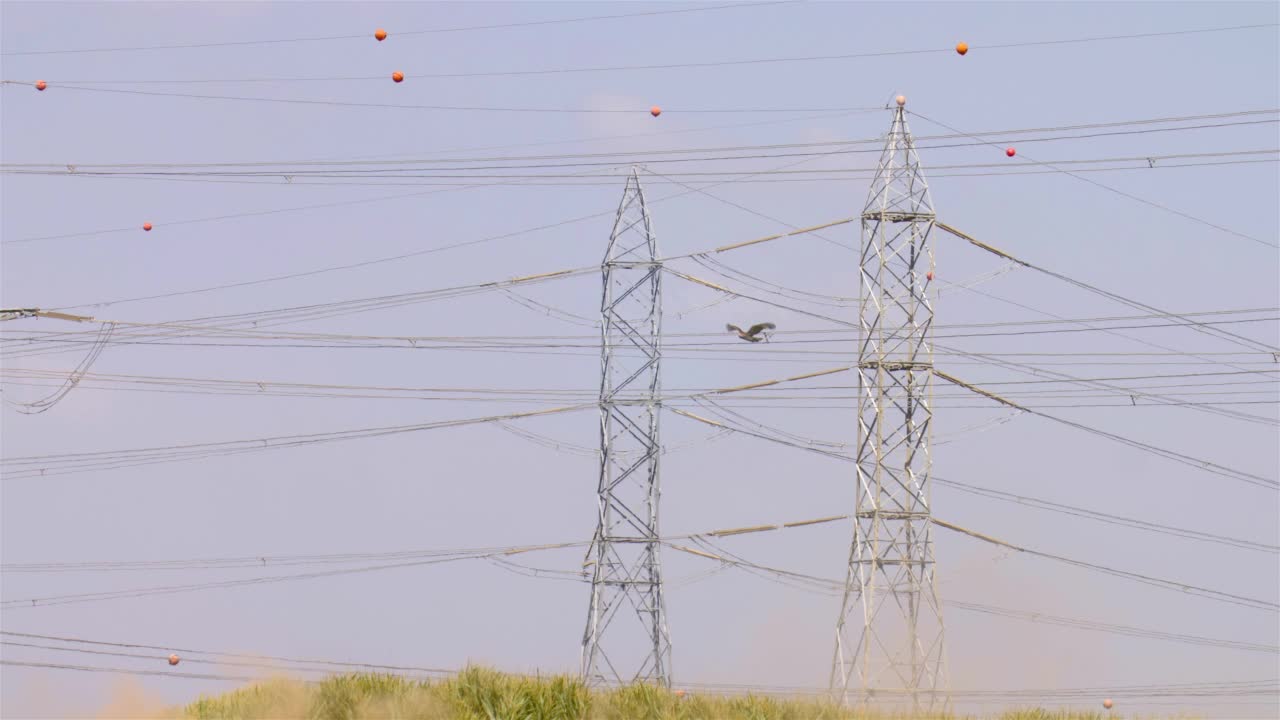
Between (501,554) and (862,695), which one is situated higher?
(501,554)

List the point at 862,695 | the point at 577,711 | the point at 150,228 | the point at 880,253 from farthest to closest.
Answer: the point at 880,253, the point at 862,695, the point at 150,228, the point at 577,711

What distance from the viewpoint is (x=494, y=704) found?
3906 centimetres

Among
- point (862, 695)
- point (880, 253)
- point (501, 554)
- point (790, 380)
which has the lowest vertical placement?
point (862, 695)

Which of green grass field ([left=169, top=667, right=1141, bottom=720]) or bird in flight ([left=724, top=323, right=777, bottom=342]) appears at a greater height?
bird in flight ([left=724, top=323, right=777, bottom=342])

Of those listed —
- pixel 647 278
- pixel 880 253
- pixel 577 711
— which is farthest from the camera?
pixel 647 278

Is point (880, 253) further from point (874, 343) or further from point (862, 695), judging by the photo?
point (862, 695)

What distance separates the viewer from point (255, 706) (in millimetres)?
40812

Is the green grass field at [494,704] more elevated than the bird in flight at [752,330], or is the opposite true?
the bird in flight at [752,330]

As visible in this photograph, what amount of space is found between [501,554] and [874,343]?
12968mm

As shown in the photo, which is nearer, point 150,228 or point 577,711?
point 577,711

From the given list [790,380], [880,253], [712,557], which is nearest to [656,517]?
[712,557]

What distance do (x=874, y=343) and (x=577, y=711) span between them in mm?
17712

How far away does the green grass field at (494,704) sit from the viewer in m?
38.9

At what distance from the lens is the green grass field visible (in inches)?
1531
